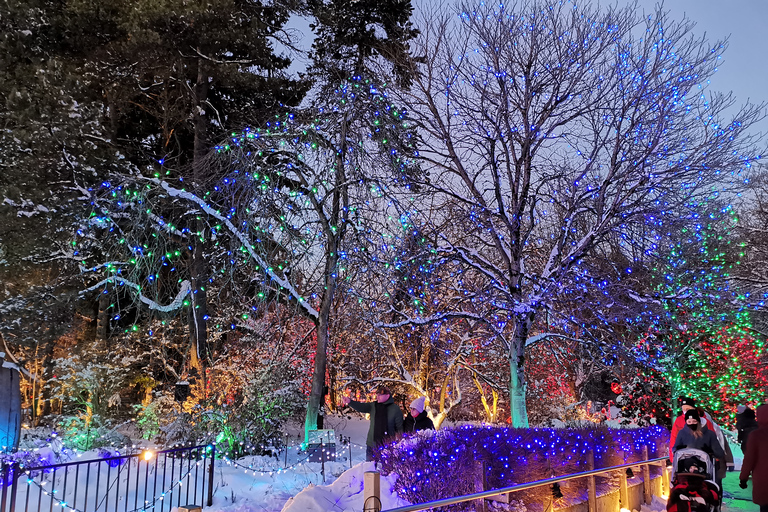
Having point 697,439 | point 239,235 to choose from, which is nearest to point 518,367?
point 697,439

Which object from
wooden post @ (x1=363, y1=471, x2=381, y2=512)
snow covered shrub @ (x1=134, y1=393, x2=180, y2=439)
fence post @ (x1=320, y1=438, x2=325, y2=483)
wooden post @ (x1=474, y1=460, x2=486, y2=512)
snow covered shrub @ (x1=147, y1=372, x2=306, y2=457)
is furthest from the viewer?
snow covered shrub @ (x1=134, y1=393, x2=180, y2=439)

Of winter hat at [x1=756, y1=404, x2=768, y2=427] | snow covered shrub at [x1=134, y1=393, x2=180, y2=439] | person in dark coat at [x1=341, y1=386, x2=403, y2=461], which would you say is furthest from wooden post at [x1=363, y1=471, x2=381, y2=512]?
snow covered shrub at [x1=134, y1=393, x2=180, y2=439]

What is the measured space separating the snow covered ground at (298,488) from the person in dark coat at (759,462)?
3.60 meters

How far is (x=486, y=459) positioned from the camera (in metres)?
6.02

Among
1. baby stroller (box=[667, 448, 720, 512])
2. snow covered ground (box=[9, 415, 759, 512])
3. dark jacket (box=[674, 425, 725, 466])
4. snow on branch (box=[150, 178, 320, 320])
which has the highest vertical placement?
snow on branch (box=[150, 178, 320, 320])

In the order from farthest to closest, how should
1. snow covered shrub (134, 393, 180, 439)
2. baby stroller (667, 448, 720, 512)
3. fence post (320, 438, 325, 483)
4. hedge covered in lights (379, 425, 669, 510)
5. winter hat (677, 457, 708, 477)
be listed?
snow covered shrub (134, 393, 180, 439) → fence post (320, 438, 325, 483) → winter hat (677, 457, 708, 477) → baby stroller (667, 448, 720, 512) → hedge covered in lights (379, 425, 669, 510)

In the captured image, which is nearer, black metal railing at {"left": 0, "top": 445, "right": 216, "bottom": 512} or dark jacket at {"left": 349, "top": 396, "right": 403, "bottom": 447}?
black metal railing at {"left": 0, "top": 445, "right": 216, "bottom": 512}

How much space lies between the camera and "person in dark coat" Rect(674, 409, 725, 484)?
21.7ft

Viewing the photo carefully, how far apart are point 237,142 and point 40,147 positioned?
5.99 m

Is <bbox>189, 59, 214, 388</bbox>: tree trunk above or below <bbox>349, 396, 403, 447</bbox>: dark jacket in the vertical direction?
above

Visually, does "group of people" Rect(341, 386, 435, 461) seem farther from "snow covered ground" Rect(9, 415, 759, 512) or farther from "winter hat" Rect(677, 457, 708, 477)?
"winter hat" Rect(677, 457, 708, 477)

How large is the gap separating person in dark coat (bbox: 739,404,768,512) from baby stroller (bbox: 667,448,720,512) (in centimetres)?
65

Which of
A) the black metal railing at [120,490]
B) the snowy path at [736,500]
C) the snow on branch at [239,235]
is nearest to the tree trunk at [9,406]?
the black metal railing at [120,490]

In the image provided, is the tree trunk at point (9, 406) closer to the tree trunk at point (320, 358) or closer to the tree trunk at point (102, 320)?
the tree trunk at point (320, 358)
